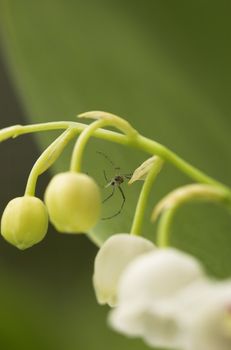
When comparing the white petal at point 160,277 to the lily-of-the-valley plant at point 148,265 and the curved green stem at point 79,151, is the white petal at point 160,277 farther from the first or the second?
the curved green stem at point 79,151

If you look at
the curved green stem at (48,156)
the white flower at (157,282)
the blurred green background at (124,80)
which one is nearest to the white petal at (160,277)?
the white flower at (157,282)

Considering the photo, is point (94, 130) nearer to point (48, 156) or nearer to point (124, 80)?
point (48, 156)

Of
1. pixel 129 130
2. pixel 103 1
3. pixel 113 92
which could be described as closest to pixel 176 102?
pixel 113 92

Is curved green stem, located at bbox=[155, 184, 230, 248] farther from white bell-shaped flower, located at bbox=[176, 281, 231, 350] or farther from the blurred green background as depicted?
the blurred green background

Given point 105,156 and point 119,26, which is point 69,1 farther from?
point 105,156

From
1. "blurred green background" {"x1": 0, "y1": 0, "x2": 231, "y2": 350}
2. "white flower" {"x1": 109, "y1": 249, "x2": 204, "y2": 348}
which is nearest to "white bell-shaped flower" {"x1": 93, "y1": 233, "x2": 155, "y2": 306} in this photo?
"white flower" {"x1": 109, "y1": 249, "x2": 204, "y2": 348}
